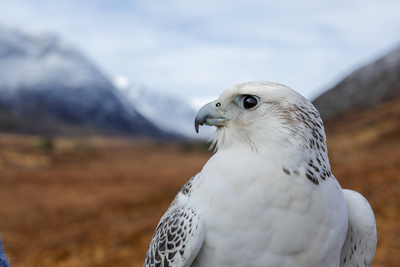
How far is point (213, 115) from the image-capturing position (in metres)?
2.19

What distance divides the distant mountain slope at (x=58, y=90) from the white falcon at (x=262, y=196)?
3573 inches

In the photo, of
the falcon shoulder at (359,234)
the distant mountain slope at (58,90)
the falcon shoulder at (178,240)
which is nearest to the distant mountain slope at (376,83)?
the falcon shoulder at (359,234)

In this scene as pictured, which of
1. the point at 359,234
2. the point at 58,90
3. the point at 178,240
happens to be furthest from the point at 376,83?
the point at 58,90

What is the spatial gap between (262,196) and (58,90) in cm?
11609

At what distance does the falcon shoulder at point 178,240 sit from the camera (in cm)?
197

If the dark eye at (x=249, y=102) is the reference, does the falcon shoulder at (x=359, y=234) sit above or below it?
below

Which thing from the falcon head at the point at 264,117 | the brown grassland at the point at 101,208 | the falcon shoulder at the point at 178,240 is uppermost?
the falcon head at the point at 264,117

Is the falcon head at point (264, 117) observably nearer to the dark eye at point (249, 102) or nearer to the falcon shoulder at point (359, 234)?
the dark eye at point (249, 102)

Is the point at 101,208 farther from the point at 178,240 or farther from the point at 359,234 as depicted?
the point at 359,234

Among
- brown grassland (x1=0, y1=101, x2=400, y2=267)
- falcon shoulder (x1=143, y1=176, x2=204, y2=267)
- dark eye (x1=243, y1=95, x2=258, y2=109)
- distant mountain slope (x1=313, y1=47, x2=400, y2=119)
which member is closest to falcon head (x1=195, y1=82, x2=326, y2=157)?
dark eye (x1=243, y1=95, x2=258, y2=109)

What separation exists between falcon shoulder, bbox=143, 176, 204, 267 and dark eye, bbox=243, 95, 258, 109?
2.00 ft

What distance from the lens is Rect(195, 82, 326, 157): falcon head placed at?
2.00 meters

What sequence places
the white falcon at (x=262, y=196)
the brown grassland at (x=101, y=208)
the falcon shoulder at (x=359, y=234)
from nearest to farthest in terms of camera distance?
the white falcon at (x=262, y=196)
the falcon shoulder at (x=359, y=234)
the brown grassland at (x=101, y=208)

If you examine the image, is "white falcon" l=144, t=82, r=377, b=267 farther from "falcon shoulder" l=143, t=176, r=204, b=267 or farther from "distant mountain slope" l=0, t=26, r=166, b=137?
"distant mountain slope" l=0, t=26, r=166, b=137
